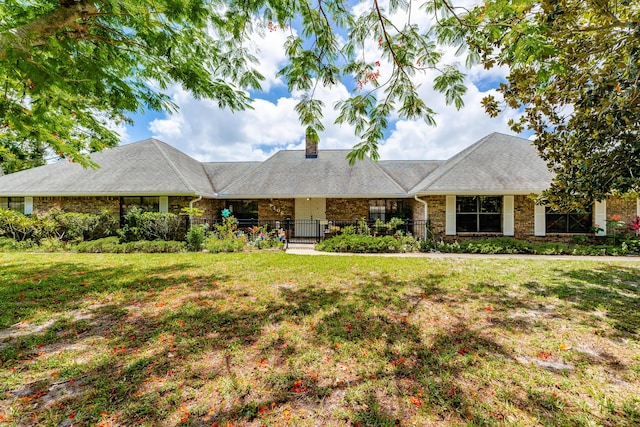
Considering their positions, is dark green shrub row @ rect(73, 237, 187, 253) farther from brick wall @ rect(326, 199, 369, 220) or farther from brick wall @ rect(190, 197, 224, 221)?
brick wall @ rect(326, 199, 369, 220)

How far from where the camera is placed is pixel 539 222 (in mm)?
11094

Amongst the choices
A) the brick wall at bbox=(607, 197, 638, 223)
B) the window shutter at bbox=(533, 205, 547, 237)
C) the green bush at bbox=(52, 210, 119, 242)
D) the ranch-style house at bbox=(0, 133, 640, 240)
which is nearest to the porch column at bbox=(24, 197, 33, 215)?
the ranch-style house at bbox=(0, 133, 640, 240)

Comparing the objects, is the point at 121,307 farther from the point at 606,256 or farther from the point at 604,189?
the point at 606,256

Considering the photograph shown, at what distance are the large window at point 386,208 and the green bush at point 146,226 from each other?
1044 cm

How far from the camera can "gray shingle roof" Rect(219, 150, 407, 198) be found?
14.1 metres

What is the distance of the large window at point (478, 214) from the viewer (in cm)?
1164

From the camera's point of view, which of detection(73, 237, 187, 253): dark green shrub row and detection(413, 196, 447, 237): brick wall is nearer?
detection(73, 237, 187, 253): dark green shrub row

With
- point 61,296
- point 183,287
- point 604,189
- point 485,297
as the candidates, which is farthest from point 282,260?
point 604,189

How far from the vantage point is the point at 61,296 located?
16.1ft

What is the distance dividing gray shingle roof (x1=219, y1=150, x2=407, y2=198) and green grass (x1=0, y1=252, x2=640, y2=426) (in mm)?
8526

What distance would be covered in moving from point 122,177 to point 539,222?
789 inches

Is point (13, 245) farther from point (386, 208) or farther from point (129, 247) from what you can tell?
point (386, 208)

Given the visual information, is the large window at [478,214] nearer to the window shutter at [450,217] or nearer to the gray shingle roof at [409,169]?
the window shutter at [450,217]

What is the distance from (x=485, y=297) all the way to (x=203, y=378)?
16.1 feet
